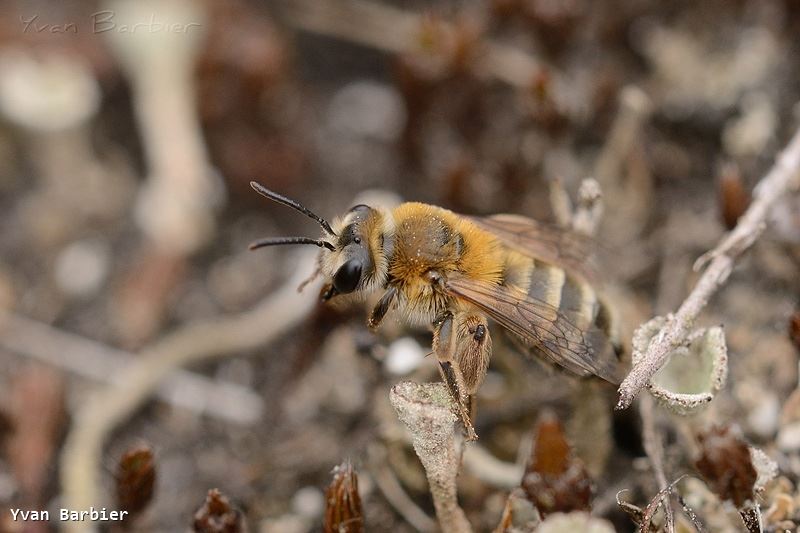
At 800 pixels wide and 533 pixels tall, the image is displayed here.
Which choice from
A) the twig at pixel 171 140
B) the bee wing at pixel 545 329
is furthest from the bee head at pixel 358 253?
the twig at pixel 171 140

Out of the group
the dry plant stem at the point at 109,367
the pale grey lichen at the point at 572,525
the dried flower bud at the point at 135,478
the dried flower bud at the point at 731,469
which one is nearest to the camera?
the pale grey lichen at the point at 572,525

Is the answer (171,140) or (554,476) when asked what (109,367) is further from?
(554,476)

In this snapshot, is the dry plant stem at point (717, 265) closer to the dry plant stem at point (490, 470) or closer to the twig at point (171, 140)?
the dry plant stem at point (490, 470)

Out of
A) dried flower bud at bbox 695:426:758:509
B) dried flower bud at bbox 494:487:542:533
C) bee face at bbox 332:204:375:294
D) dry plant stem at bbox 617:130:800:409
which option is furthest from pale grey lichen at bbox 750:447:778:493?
bee face at bbox 332:204:375:294

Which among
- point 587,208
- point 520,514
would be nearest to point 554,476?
point 520,514

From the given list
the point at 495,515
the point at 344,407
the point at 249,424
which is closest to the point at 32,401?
the point at 249,424

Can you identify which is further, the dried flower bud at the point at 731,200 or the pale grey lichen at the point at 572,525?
the dried flower bud at the point at 731,200

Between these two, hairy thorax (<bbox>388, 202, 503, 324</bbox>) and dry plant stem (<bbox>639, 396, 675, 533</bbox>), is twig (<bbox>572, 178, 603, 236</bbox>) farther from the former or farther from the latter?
dry plant stem (<bbox>639, 396, 675, 533</bbox>)
